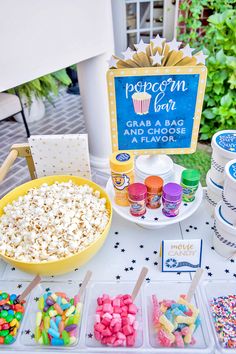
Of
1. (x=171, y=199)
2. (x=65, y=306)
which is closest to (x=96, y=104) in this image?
(x=171, y=199)

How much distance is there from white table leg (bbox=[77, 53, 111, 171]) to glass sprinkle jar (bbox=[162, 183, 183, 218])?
1.68 metres

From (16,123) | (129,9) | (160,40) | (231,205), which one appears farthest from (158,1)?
(231,205)

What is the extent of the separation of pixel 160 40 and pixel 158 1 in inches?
103

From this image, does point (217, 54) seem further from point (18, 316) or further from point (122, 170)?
point (18, 316)

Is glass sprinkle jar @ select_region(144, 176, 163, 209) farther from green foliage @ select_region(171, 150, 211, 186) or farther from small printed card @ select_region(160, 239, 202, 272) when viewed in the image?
green foliage @ select_region(171, 150, 211, 186)

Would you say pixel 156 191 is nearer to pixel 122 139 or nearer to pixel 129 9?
pixel 122 139

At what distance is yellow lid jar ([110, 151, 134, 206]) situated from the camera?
1039 mm

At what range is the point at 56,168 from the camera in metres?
1.32

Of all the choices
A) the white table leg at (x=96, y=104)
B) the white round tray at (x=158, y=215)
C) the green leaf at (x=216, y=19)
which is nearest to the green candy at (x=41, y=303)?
the white round tray at (x=158, y=215)

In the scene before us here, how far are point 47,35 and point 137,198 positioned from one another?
1.40 meters

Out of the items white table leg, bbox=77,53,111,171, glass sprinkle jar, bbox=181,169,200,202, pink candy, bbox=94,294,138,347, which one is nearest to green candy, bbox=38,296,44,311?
pink candy, bbox=94,294,138,347

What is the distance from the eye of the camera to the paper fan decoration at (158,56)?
96cm

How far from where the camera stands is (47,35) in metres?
A: 1.93

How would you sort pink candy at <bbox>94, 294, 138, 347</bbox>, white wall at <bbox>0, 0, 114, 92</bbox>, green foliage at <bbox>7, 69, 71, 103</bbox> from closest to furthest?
1. pink candy at <bbox>94, 294, 138, 347</bbox>
2. white wall at <bbox>0, 0, 114, 92</bbox>
3. green foliage at <bbox>7, 69, 71, 103</bbox>
